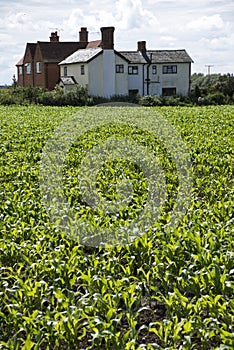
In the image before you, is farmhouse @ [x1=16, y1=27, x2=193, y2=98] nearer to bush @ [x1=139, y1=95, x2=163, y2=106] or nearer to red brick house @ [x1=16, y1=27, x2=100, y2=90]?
red brick house @ [x1=16, y1=27, x2=100, y2=90]

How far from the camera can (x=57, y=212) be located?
25.6 ft

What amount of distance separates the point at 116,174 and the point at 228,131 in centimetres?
862

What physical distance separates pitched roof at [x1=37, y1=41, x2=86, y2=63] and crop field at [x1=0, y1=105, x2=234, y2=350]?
48129 mm

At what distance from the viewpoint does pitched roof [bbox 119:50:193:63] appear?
59188 millimetres

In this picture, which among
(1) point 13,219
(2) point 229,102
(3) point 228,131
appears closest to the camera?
(1) point 13,219

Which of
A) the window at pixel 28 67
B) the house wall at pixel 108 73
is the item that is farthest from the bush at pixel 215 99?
the window at pixel 28 67

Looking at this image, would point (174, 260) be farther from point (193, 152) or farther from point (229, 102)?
point (229, 102)

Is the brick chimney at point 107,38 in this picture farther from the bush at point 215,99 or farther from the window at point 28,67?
the window at point 28,67

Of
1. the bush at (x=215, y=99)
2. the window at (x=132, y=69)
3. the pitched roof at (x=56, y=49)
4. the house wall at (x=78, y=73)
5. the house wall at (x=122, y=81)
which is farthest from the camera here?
A: the pitched roof at (x=56, y=49)

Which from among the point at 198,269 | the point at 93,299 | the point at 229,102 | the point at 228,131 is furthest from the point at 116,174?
the point at 229,102

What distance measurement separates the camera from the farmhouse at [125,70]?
54594 mm

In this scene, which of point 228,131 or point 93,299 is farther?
point 228,131

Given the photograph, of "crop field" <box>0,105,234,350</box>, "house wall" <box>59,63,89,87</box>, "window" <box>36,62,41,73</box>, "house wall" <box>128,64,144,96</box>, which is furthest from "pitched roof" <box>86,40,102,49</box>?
"crop field" <box>0,105,234,350</box>

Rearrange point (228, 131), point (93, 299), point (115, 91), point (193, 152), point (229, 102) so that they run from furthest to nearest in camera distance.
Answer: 1. point (115, 91)
2. point (229, 102)
3. point (228, 131)
4. point (193, 152)
5. point (93, 299)
